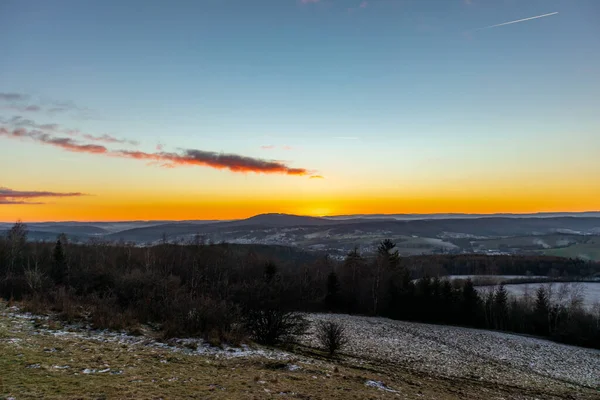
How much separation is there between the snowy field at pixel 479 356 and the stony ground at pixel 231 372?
0.22m

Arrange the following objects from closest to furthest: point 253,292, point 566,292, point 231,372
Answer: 1. point 231,372
2. point 253,292
3. point 566,292

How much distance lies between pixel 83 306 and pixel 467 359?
31.0m

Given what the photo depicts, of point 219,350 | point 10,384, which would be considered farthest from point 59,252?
point 10,384

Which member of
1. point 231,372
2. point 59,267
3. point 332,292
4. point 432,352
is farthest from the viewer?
point 332,292

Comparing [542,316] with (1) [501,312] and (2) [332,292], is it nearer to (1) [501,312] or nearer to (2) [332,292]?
(1) [501,312]

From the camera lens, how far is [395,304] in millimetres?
65812

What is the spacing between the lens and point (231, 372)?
48.7 feet

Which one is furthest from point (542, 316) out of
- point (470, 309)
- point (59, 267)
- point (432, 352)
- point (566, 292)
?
point (59, 267)

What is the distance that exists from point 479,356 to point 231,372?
26640mm

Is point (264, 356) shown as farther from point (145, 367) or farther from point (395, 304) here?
point (395, 304)

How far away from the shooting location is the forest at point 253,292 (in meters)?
24.5

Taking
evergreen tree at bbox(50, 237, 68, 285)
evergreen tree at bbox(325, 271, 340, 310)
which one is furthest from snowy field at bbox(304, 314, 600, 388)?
evergreen tree at bbox(50, 237, 68, 285)

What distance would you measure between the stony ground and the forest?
2642mm

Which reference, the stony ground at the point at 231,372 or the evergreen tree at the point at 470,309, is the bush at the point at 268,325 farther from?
the evergreen tree at the point at 470,309
